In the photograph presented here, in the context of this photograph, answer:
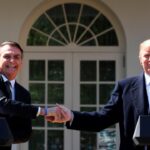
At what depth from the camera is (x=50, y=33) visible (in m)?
9.31

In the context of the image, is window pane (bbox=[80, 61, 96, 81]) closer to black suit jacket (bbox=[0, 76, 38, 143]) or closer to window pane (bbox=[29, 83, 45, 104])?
window pane (bbox=[29, 83, 45, 104])

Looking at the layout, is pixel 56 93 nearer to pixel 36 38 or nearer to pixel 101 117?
pixel 36 38

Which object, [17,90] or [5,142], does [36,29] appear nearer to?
[17,90]

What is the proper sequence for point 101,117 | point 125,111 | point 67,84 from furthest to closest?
point 67,84, point 101,117, point 125,111

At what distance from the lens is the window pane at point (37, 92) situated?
929 cm

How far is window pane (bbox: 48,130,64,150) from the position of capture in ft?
30.3

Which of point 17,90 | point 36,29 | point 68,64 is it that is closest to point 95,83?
point 68,64

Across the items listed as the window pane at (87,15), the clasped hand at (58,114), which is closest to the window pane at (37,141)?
the window pane at (87,15)

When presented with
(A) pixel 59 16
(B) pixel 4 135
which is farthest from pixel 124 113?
(A) pixel 59 16

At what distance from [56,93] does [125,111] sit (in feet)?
15.7

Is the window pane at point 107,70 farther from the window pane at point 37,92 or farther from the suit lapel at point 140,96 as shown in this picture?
the suit lapel at point 140,96

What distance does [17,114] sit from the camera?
4449 millimetres

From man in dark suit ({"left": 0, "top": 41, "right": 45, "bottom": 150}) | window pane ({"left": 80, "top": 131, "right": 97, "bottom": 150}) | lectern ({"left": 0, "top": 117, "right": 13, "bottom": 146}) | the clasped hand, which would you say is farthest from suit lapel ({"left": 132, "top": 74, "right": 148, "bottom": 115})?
window pane ({"left": 80, "top": 131, "right": 97, "bottom": 150})

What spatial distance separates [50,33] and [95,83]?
36.9 inches
